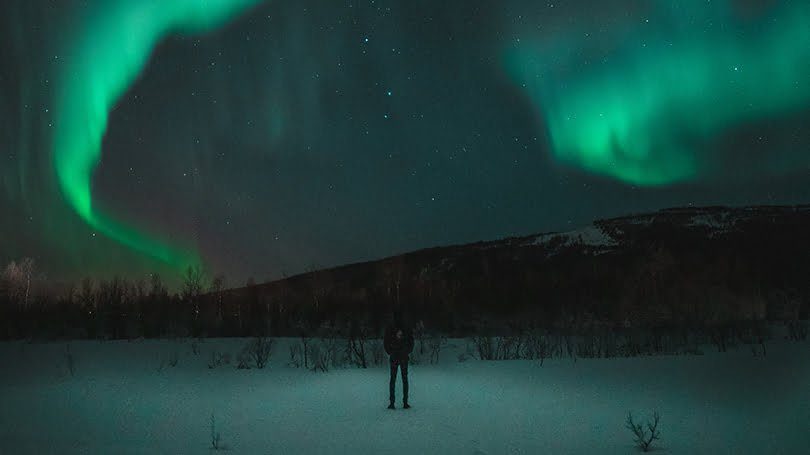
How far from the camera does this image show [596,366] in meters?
17.7

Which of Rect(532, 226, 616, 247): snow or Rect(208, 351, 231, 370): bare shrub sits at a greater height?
Rect(532, 226, 616, 247): snow

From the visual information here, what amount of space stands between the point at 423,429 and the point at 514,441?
148 centimetres

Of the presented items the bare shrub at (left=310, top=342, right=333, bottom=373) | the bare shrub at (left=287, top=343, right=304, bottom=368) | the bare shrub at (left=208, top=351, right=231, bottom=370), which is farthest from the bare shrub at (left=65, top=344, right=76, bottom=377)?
the bare shrub at (left=310, top=342, right=333, bottom=373)

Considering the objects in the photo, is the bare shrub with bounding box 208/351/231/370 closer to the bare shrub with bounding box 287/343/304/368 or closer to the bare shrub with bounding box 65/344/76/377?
the bare shrub with bounding box 287/343/304/368

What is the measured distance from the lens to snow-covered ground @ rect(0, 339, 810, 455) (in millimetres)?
8766

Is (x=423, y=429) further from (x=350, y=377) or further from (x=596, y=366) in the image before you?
(x=596, y=366)

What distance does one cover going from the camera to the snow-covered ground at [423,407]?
8766 millimetres

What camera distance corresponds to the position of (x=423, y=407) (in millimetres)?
11969

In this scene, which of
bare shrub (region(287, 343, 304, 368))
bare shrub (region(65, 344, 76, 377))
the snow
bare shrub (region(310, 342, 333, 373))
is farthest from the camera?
the snow

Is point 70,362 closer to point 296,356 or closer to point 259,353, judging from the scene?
point 259,353

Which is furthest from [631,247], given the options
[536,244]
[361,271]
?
[361,271]

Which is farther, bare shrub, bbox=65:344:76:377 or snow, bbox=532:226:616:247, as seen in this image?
snow, bbox=532:226:616:247

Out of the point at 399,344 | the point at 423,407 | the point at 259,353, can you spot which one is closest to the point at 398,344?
the point at 399,344

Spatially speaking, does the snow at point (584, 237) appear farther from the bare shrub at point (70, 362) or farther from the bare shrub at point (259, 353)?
the bare shrub at point (70, 362)
